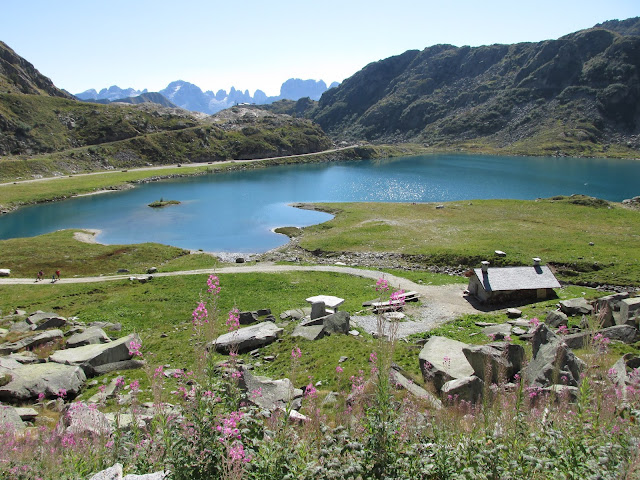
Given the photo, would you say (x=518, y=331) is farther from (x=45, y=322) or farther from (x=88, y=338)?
(x=45, y=322)

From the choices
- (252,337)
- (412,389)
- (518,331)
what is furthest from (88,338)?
(518,331)

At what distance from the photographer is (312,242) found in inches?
2736

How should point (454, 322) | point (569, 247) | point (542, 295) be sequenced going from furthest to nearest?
point (569, 247), point (542, 295), point (454, 322)

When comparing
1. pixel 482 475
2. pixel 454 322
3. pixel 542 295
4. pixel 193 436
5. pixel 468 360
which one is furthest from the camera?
pixel 542 295

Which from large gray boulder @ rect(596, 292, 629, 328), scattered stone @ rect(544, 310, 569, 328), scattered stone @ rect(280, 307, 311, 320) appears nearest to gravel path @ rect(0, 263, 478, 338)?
scattered stone @ rect(280, 307, 311, 320)

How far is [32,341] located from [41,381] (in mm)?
9441

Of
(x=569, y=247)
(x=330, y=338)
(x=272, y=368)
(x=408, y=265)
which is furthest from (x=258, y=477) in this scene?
(x=569, y=247)

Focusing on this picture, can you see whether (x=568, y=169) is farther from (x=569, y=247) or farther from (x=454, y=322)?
(x=454, y=322)

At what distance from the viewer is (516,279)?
38.2 meters

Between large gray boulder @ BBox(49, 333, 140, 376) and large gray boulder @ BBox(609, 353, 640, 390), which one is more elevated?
large gray boulder @ BBox(609, 353, 640, 390)

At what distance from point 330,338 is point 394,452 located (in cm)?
1815

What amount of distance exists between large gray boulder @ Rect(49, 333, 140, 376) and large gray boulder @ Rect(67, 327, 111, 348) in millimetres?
1833

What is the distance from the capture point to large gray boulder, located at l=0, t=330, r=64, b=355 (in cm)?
2661

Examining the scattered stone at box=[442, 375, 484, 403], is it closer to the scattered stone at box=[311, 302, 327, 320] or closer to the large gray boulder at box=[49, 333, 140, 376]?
the scattered stone at box=[311, 302, 327, 320]
